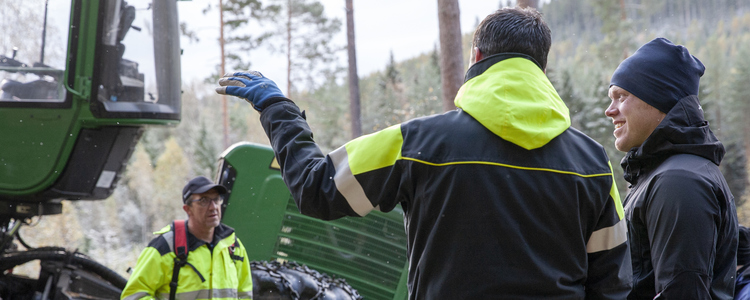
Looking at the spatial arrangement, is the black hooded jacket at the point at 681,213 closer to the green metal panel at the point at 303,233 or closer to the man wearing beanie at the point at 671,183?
the man wearing beanie at the point at 671,183

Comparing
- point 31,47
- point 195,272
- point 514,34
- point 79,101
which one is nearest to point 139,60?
point 79,101

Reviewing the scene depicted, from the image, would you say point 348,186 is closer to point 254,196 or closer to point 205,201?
point 205,201

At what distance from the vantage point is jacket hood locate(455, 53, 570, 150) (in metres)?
1.74

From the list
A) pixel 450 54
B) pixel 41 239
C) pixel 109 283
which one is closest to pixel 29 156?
pixel 109 283

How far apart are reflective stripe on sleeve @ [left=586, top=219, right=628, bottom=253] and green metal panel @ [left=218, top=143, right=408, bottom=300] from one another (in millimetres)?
3121

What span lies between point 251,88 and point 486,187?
2.86ft

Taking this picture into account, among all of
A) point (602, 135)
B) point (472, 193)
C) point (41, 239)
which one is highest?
point (472, 193)

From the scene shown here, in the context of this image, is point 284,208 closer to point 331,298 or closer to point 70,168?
point 331,298

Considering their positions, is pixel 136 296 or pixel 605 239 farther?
pixel 136 296

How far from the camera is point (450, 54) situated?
729cm

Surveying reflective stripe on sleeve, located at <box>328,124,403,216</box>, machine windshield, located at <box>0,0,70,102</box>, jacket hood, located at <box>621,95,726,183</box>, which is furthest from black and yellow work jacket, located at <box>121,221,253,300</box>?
jacket hood, located at <box>621,95,726,183</box>

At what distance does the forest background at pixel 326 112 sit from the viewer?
24.4 meters

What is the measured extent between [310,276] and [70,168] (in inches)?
93.5

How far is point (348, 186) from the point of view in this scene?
179cm
